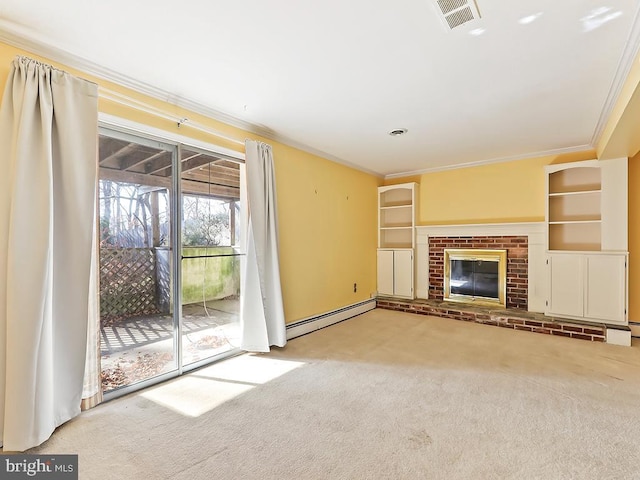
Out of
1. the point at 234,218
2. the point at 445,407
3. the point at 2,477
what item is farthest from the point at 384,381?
the point at 2,477

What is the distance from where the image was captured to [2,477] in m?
1.50

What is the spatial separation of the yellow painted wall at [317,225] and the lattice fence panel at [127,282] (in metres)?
1.09

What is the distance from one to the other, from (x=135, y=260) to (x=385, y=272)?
3.93m

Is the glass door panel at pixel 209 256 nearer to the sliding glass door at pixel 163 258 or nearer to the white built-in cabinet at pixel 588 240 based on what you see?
the sliding glass door at pixel 163 258

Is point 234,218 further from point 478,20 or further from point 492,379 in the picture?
point 492,379

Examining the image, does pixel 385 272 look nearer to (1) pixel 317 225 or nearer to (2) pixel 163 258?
(1) pixel 317 225

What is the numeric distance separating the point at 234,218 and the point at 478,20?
2.55 meters

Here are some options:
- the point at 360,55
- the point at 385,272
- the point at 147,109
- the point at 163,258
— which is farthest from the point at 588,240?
the point at 147,109

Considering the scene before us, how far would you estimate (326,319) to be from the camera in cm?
419

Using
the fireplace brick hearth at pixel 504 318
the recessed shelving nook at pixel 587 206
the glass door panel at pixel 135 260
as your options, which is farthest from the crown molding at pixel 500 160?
the glass door panel at pixel 135 260

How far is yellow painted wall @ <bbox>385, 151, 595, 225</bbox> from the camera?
4250 millimetres

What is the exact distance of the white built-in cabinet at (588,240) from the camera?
11.7 feet

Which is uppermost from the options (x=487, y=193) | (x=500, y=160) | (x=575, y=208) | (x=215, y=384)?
(x=500, y=160)

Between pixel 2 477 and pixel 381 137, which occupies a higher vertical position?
pixel 381 137
